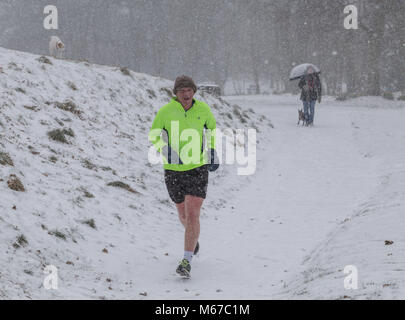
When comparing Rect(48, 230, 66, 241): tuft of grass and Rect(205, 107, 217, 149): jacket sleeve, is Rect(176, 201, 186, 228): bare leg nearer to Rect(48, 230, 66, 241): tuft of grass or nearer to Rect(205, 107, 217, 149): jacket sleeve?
Rect(205, 107, 217, 149): jacket sleeve

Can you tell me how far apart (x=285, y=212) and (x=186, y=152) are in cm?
395

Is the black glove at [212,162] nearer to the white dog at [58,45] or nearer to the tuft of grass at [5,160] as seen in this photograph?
the tuft of grass at [5,160]

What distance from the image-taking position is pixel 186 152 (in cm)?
605

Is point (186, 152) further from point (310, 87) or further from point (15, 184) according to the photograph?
point (310, 87)

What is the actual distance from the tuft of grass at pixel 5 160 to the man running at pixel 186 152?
8.49ft

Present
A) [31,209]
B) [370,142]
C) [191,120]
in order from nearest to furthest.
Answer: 1. [191,120]
2. [31,209]
3. [370,142]

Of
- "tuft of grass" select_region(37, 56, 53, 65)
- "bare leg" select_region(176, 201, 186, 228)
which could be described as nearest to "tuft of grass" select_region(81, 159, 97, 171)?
"bare leg" select_region(176, 201, 186, 228)

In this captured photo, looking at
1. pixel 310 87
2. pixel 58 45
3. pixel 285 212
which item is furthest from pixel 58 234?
pixel 310 87

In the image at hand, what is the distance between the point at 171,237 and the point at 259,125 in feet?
38.7

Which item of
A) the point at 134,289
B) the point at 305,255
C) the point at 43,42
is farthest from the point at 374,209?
the point at 43,42

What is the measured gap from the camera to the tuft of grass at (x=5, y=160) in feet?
24.2

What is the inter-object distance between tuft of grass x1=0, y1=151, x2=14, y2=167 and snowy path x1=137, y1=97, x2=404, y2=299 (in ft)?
10.3
